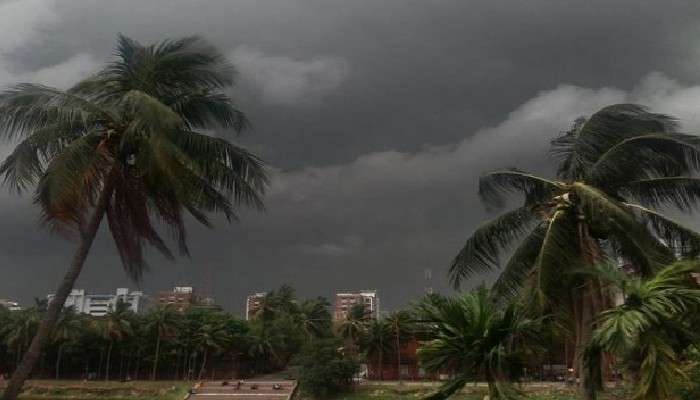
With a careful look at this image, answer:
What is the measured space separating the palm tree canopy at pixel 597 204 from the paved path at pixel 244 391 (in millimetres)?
33438

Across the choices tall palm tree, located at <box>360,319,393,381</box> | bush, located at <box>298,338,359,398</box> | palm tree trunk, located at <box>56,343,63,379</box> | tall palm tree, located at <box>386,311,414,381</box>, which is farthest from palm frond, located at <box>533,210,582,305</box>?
palm tree trunk, located at <box>56,343,63,379</box>

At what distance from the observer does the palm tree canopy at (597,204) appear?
12375mm

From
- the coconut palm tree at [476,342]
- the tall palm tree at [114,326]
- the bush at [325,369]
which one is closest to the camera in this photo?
the coconut palm tree at [476,342]

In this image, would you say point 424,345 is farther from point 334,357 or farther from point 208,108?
point 334,357

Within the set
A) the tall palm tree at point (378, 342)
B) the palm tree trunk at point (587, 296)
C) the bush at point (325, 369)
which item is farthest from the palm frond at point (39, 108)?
the tall palm tree at point (378, 342)

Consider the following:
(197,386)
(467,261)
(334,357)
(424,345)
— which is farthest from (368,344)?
(424,345)

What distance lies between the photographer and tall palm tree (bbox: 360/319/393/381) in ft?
187

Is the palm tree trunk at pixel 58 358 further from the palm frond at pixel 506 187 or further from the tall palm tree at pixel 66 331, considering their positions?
the palm frond at pixel 506 187

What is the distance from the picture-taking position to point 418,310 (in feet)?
35.2

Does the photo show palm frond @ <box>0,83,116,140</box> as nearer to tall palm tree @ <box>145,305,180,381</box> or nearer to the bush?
the bush

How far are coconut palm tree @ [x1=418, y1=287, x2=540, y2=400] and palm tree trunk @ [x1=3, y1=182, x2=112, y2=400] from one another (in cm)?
676

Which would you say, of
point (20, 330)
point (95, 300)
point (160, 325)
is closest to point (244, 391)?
point (160, 325)

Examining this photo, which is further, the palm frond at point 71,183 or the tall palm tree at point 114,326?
the tall palm tree at point 114,326

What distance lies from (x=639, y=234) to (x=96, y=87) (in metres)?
11.1
